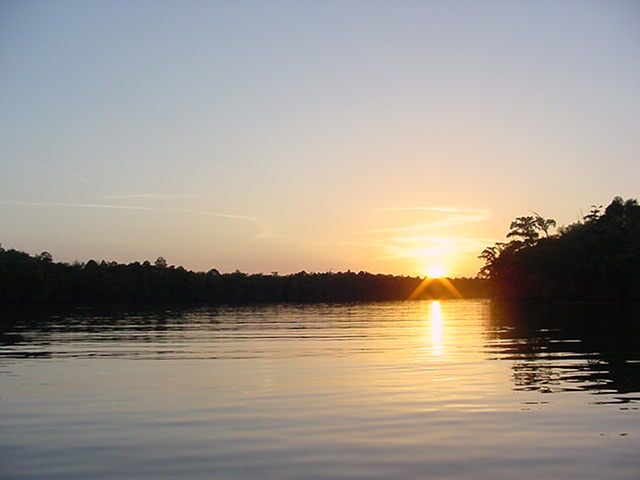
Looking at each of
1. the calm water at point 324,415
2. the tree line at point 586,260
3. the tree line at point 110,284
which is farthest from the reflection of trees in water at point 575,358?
the tree line at point 110,284

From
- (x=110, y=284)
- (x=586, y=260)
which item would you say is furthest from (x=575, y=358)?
(x=110, y=284)

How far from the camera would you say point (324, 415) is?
54.4ft

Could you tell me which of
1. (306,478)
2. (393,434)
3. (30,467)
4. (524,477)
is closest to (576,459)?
(524,477)

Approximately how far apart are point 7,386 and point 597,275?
10853 centimetres

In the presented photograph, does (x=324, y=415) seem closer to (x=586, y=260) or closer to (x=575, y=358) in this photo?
(x=575, y=358)

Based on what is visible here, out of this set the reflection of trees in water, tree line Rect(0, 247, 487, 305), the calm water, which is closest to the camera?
the calm water

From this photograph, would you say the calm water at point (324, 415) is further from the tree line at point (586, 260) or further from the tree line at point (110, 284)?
the tree line at point (110, 284)

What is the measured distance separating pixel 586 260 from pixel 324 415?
347 ft

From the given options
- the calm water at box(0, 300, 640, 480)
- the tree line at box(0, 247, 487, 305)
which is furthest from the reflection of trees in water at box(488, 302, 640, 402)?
the tree line at box(0, 247, 487, 305)

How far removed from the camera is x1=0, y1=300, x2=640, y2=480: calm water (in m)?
12.2

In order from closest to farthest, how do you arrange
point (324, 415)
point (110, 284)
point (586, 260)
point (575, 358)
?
point (324, 415) → point (575, 358) → point (586, 260) → point (110, 284)

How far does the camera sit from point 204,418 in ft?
53.6

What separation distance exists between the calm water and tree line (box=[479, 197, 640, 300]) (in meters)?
82.7

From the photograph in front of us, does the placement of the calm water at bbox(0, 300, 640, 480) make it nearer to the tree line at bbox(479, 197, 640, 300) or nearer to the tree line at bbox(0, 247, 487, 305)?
the tree line at bbox(479, 197, 640, 300)
